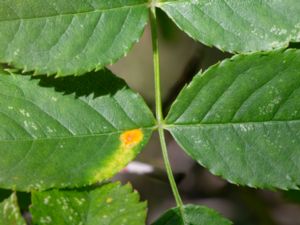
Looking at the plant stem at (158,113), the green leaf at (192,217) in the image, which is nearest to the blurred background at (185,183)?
the plant stem at (158,113)

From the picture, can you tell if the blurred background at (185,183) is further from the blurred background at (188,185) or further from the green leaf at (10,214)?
the green leaf at (10,214)

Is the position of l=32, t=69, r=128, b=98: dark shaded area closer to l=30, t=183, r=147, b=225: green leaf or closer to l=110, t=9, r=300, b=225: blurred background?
l=30, t=183, r=147, b=225: green leaf

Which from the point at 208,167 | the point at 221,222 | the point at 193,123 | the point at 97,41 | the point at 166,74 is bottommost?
the point at 221,222

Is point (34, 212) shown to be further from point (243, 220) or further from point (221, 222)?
point (243, 220)

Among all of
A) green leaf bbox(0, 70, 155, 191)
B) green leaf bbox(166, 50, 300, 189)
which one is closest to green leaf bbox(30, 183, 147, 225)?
green leaf bbox(0, 70, 155, 191)

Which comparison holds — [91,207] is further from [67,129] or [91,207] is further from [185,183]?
[185,183]

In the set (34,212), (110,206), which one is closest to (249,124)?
(110,206)
